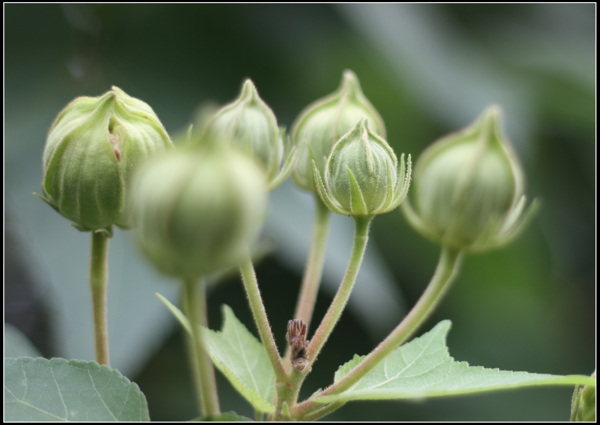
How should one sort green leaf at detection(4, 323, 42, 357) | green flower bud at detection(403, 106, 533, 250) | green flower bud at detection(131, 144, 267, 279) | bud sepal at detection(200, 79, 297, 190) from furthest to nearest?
green leaf at detection(4, 323, 42, 357), bud sepal at detection(200, 79, 297, 190), green flower bud at detection(403, 106, 533, 250), green flower bud at detection(131, 144, 267, 279)

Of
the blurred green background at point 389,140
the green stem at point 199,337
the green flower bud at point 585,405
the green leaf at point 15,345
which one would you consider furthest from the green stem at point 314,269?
the blurred green background at point 389,140

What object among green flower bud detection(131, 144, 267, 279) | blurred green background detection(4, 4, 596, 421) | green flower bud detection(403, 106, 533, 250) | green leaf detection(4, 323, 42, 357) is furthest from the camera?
blurred green background detection(4, 4, 596, 421)

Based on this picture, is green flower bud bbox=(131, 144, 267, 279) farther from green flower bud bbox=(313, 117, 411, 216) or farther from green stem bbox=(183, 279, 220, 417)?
green flower bud bbox=(313, 117, 411, 216)

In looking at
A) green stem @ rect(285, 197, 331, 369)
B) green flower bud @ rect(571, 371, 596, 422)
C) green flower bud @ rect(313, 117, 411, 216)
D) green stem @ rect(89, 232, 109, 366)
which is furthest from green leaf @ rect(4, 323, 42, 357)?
green flower bud @ rect(571, 371, 596, 422)

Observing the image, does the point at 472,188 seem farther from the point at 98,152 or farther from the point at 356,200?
the point at 98,152

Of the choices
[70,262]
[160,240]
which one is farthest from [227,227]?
[70,262]

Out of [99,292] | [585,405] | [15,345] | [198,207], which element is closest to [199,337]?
[198,207]

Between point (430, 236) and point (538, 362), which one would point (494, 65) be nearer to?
point (538, 362)
